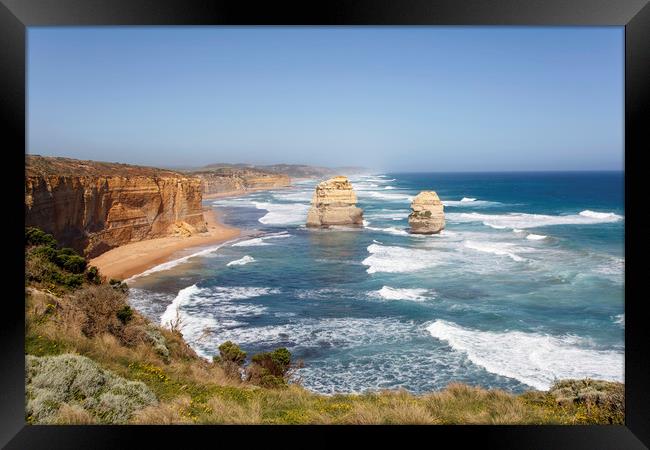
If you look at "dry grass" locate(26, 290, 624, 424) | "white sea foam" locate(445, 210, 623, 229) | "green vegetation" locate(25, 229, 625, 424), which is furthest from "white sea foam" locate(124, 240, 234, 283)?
"white sea foam" locate(445, 210, 623, 229)

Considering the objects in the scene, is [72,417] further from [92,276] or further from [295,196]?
[295,196]

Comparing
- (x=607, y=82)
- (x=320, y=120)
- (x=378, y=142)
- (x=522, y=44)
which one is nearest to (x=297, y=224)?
(x=320, y=120)

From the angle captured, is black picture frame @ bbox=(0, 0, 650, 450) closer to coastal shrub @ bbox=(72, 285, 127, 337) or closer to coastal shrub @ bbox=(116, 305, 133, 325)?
coastal shrub @ bbox=(72, 285, 127, 337)

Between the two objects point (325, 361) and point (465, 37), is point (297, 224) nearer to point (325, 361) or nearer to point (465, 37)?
point (465, 37)

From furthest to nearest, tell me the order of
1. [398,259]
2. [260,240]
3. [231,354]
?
[260,240] → [398,259] → [231,354]

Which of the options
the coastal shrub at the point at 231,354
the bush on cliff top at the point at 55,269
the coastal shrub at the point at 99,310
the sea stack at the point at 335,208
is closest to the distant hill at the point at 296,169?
the sea stack at the point at 335,208

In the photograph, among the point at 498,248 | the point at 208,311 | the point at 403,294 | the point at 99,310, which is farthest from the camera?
the point at 498,248

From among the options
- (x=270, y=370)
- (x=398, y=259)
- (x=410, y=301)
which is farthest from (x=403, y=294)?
(x=270, y=370)
